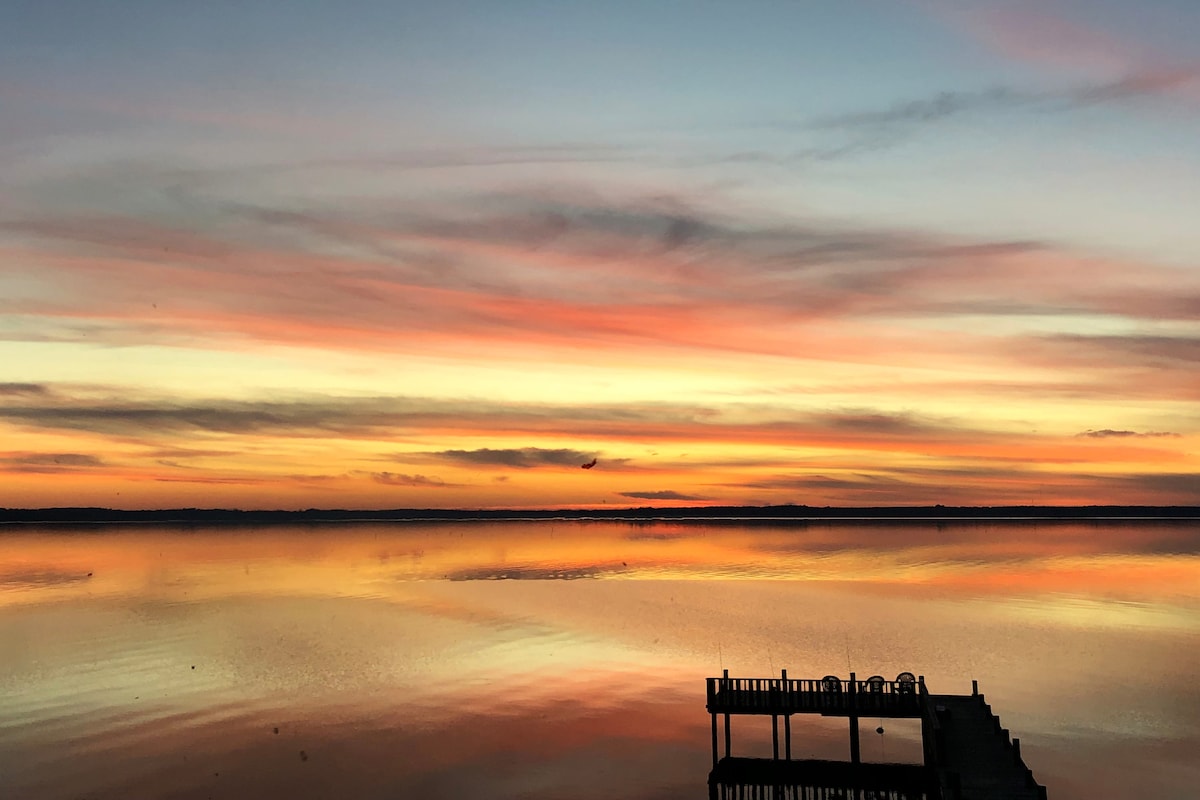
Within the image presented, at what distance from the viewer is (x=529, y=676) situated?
230ft

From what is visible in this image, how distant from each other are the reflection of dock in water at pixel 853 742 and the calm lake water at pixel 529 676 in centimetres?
247

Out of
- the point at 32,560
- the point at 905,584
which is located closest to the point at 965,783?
the point at 905,584

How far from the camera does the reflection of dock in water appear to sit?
4216 cm

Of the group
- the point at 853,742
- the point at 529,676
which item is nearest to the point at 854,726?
the point at 853,742

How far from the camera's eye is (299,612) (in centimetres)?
10612

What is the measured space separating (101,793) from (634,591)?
85061mm

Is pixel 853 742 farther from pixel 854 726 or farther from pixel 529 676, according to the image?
pixel 529 676

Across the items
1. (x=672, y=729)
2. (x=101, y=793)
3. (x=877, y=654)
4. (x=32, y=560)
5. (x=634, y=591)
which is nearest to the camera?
(x=101, y=793)

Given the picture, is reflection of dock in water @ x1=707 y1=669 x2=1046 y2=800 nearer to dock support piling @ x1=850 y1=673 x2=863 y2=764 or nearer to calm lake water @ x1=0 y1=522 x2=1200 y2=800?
dock support piling @ x1=850 y1=673 x2=863 y2=764

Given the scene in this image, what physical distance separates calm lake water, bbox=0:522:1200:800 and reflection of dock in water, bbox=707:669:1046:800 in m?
2.47

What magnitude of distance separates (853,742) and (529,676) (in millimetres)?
28172

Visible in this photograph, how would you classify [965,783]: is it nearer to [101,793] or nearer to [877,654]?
[101,793]

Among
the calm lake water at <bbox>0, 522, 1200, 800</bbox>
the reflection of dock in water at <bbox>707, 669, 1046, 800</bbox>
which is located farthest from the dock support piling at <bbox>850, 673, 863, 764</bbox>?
the calm lake water at <bbox>0, 522, 1200, 800</bbox>

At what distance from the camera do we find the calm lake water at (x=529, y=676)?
47.4m
